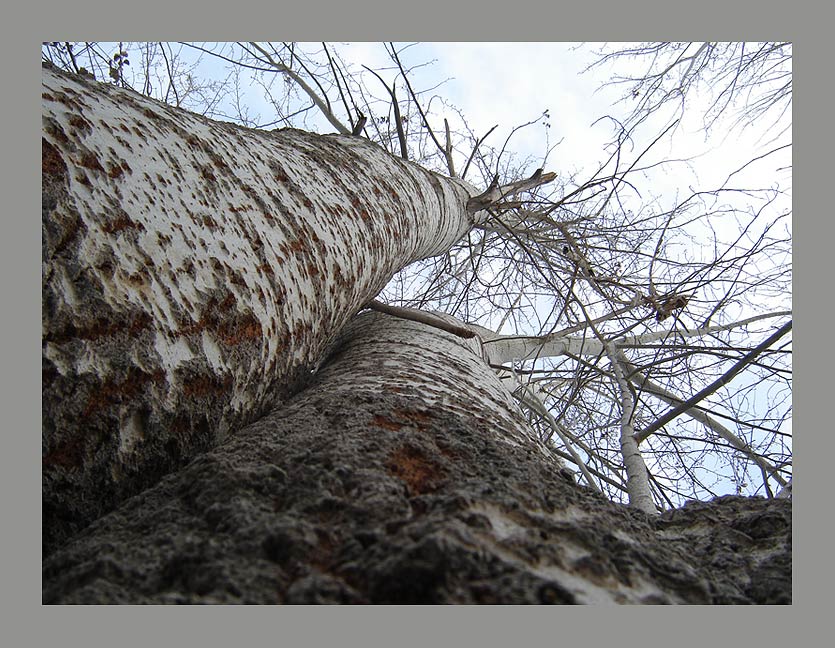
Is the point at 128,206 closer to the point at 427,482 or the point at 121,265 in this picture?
the point at 121,265

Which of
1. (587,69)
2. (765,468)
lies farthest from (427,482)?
(587,69)

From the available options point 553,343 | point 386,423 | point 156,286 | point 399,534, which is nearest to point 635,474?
point 386,423

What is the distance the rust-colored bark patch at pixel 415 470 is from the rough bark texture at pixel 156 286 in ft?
1.00

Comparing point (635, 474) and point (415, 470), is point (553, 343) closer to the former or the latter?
point (635, 474)

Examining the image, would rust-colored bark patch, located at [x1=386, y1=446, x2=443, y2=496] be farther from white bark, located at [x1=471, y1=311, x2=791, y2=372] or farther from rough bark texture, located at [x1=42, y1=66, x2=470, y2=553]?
white bark, located at [x1=471, y1=311, x2=791, y2=372]

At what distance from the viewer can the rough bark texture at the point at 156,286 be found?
0.59m

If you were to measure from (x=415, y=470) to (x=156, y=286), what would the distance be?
398mm

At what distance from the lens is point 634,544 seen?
0.51 meters

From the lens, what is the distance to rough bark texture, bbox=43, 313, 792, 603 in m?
0.41

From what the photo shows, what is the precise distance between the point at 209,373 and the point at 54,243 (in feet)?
0.81

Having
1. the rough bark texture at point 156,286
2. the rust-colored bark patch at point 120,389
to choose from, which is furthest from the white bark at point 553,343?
the rust-colored bark patch at point 120,389

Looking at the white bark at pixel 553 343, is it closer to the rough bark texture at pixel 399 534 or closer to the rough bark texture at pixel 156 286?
the rough bark texture at pixel 156 286

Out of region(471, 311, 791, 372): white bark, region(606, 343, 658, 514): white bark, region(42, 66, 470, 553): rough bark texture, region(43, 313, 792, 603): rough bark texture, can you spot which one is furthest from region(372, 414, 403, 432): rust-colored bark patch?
region(471, 311, 791, 372): white bark

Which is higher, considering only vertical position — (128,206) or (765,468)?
(128,206)
